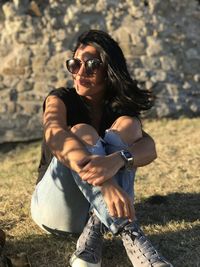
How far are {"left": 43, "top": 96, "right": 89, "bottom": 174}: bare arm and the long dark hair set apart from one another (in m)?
0.34

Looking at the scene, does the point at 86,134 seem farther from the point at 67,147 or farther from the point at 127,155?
the point at 127,155

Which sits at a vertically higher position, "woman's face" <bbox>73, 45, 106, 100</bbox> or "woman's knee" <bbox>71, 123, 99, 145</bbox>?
"woman's face" <bbox>73, 45, 106, 100</bbox>

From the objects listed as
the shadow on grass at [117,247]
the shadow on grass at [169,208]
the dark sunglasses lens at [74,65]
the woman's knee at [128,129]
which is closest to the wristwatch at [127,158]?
the woman's knee at [128,129]

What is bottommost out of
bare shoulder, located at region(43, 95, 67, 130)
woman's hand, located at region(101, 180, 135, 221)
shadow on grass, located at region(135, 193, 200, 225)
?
shadow on grass, located at region(135, 193, 200, 225)

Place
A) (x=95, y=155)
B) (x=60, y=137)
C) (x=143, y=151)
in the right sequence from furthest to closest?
(x=143, y=151)
(x=60, y=137)
(x=95, y=155)

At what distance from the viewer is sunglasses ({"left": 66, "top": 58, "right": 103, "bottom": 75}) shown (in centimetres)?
290

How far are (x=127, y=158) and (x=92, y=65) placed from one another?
670 mm

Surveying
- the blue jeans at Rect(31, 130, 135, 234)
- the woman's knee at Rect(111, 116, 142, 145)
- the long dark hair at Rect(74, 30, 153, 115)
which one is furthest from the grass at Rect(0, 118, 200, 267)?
the long dark hair at Rect(74, 30, 153, 115)

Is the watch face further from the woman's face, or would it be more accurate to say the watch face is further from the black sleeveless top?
the woman's face

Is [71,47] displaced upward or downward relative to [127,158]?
downward

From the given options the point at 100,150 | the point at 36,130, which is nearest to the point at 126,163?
the point at 100,150

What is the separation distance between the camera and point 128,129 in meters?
2.68

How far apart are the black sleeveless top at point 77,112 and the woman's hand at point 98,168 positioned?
0.55m

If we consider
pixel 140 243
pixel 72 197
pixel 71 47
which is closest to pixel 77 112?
pixel 72 197
